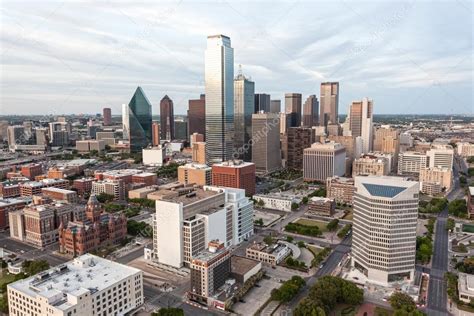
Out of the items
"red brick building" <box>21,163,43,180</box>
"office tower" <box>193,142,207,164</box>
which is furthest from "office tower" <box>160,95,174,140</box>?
"red brick building" <box>21,163,43,180</box>

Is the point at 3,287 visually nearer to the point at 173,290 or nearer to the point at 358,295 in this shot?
the point at 173,290

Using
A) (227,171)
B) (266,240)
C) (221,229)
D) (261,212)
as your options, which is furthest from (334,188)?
(221,229)

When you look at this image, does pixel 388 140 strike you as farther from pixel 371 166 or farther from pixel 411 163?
pixel 371 166

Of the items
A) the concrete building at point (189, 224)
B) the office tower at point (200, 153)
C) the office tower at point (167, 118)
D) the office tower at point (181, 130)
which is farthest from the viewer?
the office tower at point (181, 130)

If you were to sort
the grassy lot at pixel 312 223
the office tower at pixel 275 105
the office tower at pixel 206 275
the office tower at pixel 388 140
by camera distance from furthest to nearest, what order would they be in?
the office tower at pixel 275 105 < the office tower at pixel 388 140 < the grassy lot at pixel 312 223 < the office tower at pixel 206 275

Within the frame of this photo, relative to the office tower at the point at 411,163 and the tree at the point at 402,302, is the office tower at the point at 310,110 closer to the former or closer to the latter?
the office tower at the point at 411,163

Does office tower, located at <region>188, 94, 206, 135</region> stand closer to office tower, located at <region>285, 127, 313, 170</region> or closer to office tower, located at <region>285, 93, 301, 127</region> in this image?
office tower, located at <region>285, 93, 301, 127</region>

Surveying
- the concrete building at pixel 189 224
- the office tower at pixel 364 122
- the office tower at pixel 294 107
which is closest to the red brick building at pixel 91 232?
the concrete building at pixel 189 224

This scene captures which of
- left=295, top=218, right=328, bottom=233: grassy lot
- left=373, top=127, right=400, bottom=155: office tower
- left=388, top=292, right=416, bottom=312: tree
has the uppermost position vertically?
left=373, top=127, right=400, bottom=155: office tower
